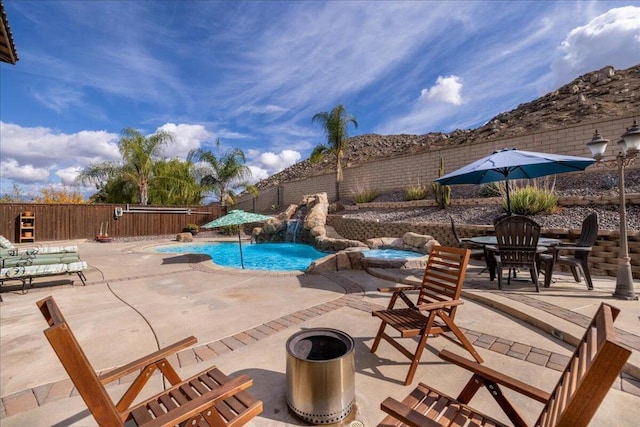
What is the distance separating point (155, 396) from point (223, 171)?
17789 millimetres

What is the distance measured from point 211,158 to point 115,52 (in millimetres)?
10316

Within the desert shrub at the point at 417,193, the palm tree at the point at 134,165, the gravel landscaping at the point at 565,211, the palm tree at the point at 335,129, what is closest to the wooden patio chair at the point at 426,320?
the gravel landscaping at the point at 565,211

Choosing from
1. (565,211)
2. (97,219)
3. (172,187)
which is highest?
(172,187)

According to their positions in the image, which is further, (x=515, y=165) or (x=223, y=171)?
(x=223, y=171)

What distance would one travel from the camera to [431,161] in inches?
488

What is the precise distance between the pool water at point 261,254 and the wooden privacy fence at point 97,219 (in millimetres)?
5188

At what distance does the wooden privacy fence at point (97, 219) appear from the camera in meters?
12.6

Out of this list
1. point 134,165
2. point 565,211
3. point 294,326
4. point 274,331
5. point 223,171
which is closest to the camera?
point 274,331

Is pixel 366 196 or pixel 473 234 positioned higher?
pixel 366 196

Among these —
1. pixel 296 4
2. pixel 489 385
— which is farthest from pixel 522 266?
pixel 296 4

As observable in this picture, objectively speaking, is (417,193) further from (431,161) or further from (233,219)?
(233,219)

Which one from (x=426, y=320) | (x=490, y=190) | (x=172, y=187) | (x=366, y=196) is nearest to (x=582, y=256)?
(x=426, y=320)

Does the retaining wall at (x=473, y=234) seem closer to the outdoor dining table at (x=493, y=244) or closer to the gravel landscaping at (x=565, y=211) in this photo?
the gravel landscaping at (x=565, y=211)

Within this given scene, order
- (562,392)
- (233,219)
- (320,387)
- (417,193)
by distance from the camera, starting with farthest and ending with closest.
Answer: (417,193) → (233,219) → (320,387) → (562,392)
